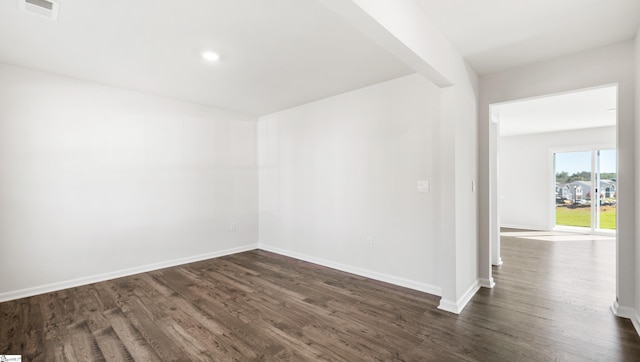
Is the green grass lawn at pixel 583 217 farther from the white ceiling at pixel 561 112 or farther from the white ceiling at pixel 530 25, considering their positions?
the white ceiling at pixel 530 25

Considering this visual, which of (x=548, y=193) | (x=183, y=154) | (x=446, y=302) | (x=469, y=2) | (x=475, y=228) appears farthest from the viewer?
(x=548, y=193)

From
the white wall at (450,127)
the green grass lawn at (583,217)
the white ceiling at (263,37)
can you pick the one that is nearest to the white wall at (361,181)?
the white wall at (450,127)

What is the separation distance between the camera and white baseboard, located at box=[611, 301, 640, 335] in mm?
2320

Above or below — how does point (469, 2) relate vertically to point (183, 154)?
above

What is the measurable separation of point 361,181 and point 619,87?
2.62m

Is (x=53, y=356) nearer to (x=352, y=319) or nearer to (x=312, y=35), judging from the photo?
(x=352, y=319)

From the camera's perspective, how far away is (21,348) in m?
2.11

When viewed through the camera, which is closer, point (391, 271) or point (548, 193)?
point (391, 271)

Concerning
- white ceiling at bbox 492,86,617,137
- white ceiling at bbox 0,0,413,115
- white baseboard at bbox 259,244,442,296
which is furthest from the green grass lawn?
white ceiling at bbox 0,0,413,115

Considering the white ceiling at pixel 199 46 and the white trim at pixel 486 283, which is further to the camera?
the white trim at pixel 486 283

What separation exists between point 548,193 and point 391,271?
636 centimetres

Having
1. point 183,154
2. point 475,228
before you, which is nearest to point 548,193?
point 475,228

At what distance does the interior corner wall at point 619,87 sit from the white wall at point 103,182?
433 centimetres

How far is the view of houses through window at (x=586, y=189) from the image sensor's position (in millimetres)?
6605
